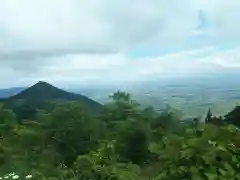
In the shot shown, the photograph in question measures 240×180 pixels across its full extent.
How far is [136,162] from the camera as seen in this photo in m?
7.43

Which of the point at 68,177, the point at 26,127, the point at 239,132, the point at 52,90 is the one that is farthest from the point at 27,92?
the point at 239,132

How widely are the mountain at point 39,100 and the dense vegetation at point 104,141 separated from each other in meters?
0.48

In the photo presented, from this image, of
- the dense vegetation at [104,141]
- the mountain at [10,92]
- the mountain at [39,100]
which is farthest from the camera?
the mountain at [10,92]

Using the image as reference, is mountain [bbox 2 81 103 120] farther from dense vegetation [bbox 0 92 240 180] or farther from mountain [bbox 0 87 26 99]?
mountain [bbox 0 87 26 99]

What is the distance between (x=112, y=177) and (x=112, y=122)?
2309 millimetres

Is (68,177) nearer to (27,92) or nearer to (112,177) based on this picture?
(112,177)

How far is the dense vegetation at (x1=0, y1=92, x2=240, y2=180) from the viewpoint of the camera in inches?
212

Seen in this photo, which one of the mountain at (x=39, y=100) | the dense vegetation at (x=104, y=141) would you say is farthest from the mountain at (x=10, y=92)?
the dense vegetation at (x=104, y=141)

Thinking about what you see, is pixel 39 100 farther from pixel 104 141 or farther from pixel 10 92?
pixel 104 141

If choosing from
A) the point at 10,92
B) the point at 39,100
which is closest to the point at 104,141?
the point at 39,100

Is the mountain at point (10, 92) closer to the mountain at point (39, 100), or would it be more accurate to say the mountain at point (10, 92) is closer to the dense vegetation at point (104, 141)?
the mountain at point (39, 100)

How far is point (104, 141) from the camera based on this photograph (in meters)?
7.48

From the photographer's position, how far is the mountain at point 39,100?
29.7 ft

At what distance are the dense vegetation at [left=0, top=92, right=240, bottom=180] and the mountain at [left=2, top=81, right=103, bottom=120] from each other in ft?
1.58
